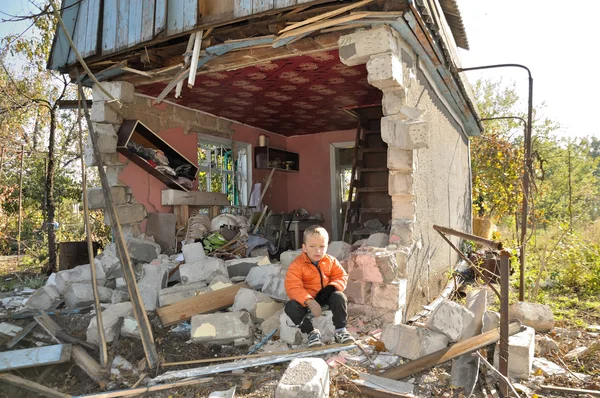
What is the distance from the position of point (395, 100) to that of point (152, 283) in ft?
10.5

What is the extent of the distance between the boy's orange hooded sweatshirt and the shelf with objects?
3.41 m

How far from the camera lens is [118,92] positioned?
18.0 feet

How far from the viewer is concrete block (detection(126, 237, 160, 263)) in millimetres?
5359

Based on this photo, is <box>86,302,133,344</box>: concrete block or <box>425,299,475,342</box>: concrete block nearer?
<box>425,299,475,342</box>: concrete block

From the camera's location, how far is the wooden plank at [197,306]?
3.80m

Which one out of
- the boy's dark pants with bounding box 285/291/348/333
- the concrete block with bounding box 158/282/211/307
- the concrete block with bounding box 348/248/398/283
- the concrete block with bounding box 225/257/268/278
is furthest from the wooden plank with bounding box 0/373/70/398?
the concrete block with bounding box 348/248/398/283

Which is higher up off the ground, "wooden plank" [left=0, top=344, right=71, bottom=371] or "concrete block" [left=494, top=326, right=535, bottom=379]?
"concrete block" [left=494, top=326, right=535, bottom=379]

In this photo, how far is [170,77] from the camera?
5.18 m

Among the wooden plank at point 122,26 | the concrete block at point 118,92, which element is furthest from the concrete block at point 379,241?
the concrete block at point 118,92

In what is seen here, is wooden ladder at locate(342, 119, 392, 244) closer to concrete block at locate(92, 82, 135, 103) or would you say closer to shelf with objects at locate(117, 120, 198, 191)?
shelf with objects at locate(117, 120, 198, 191)

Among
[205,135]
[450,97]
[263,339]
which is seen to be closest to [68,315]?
[263,339]

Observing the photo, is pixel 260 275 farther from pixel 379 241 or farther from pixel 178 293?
pixel 379 241

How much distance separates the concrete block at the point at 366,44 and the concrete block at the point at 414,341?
2510 mm

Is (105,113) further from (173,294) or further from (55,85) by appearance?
(55,85)
